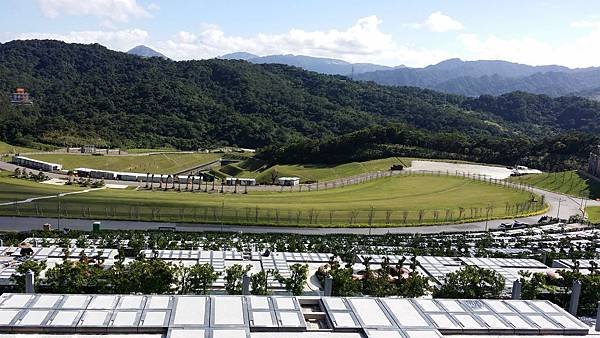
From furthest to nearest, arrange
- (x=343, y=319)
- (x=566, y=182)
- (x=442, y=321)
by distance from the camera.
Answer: (x=566, y=182) → (x=442, y=321) → (x=343, y=319)

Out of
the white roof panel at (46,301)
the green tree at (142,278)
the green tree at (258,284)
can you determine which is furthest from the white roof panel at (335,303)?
the white roof panel at (46,301)

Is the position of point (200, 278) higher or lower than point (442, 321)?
lower

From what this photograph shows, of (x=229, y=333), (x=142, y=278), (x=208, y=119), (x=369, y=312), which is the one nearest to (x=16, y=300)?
(x=142, y=278)

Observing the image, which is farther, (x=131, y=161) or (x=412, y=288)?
(x=131, y=161)

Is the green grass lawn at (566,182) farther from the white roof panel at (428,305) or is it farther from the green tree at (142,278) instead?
the green tree at (142,278)

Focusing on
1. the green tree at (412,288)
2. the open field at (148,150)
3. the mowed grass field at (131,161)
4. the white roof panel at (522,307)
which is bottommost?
the mowed grass field at (131,161)

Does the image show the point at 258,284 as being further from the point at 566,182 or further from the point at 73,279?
the point at 566,182

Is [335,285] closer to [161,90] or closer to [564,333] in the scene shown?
[564,333]
